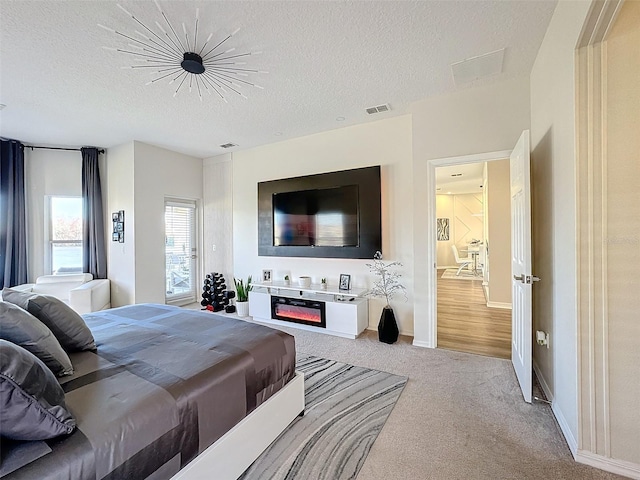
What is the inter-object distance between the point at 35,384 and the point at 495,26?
130 inches

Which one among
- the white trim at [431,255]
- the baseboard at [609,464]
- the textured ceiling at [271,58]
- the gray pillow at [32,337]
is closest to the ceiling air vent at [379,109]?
the textured ceiling at [271,58]

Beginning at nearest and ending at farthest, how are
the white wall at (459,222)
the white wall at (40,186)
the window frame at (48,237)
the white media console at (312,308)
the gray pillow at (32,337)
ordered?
the gray pillow at (32,337)
the white media console at (312,308)
the white wall at (40,186)
the window frame at (48,237)
the white wall at (459,222)

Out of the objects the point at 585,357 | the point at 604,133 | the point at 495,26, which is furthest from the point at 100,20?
the point at 585,357

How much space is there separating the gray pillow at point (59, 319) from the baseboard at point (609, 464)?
2.85 m

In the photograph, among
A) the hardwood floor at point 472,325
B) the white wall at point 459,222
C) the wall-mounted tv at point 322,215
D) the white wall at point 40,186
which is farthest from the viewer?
the white wall at point 459,222

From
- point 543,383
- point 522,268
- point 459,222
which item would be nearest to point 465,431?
point 543,383

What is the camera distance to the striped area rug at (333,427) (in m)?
1.59

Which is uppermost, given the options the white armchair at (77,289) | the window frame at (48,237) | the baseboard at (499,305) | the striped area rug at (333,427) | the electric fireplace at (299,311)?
the window frame at (48,237)

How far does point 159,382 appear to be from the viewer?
1298 millimetres

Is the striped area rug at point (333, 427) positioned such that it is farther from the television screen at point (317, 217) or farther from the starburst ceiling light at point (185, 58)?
the starburst ceiling light at point (185, 58)

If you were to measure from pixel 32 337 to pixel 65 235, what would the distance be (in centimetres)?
467

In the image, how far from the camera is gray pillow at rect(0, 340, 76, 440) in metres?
0.90

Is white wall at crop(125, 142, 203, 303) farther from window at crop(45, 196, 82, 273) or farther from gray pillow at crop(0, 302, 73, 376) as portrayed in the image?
gray pillow at crop(0, 302, 73, 376)

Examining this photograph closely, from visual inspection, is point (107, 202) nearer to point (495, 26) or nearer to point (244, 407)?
point (244, 407)
